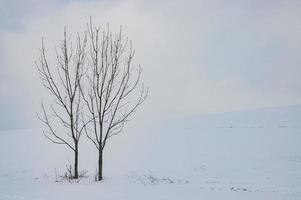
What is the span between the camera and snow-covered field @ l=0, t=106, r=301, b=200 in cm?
1120

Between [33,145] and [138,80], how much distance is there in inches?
1154

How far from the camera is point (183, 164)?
79.7 ft

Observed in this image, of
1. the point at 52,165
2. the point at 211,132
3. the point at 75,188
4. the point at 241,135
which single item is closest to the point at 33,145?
the point at 52,165

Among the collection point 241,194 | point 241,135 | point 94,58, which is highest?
point 94,58

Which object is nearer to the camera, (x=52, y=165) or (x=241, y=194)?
(x=241, y=194)

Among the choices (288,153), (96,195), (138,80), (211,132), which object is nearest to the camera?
(96,195)

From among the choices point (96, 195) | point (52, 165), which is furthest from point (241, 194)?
point (52, 165)

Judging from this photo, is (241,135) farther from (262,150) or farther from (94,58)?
(94,58)

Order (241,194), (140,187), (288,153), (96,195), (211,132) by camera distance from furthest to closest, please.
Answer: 1. (211,132)
2. (288,153)
3. (140,187)
4. (241,194)
5. (96,195)

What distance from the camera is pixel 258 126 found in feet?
144

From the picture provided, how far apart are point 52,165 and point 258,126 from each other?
90.4 ft

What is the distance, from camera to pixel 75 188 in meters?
11.6

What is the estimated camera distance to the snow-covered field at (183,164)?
36.7 feet

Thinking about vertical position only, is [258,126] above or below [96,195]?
above
